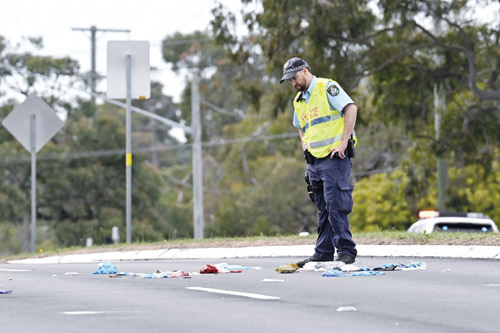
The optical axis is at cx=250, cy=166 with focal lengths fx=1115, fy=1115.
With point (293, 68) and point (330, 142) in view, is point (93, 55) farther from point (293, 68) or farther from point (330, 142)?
point (330, 142)

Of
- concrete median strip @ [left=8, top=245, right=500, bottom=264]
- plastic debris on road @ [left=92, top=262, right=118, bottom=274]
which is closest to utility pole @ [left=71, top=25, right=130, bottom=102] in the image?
concrete median strip @ [left=8, top=245, right=500, bottom=264]

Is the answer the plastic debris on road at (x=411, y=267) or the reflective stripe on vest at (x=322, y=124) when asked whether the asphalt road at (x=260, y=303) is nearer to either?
the plastic debris on road at (x=411, y=267)

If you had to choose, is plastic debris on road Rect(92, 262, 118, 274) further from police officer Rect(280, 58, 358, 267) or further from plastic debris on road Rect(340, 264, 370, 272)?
plastic debris on road Rect(340, 264, 370, 272)

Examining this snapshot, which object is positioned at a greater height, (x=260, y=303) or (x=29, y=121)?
(x=29, y=121)

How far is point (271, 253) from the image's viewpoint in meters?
14.4

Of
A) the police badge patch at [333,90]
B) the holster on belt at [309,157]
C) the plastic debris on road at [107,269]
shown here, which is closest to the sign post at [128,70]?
the plastic debris on road at [107,269]

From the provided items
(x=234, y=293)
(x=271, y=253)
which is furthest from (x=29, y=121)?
(x=234, y=293)

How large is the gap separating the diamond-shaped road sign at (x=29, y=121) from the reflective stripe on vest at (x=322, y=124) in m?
9.73

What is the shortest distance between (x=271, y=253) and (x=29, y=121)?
668 cm

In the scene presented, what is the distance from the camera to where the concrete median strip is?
12.2 meters

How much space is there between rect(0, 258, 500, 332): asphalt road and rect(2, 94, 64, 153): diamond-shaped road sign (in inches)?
373

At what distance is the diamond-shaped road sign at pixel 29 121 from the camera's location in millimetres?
19172

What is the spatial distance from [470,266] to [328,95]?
2.09 meters

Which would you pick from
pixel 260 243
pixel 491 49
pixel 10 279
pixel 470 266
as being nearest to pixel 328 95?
pixel 470 266
